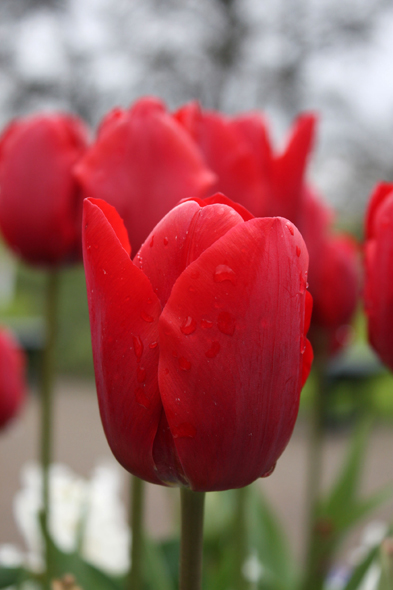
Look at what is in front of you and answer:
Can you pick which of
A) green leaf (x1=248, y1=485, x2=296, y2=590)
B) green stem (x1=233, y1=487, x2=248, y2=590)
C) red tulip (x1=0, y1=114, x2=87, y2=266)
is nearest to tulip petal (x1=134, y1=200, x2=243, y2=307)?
red tulip (x1=0, y1=114, x2=87, y2=266)

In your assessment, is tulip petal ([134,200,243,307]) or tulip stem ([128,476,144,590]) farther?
tulip stem ([128,476,144,590])

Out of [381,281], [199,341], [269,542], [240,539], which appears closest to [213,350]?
[199,341]

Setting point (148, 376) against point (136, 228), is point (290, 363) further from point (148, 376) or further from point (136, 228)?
point (136, 228)

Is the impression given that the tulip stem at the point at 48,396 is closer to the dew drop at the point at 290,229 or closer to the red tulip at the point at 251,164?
the red tulip at the point at 251,164

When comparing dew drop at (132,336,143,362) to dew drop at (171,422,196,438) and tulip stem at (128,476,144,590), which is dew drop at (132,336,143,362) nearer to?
dew drop at (171,422,196,438)

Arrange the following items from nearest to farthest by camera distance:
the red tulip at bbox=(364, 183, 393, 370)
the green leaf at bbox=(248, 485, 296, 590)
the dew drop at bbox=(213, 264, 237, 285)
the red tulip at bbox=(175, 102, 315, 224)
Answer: the dew drop at bbox=(213, 264, 237, 285), the red tulip at bbox=(364, 183, 393, 370), the red tulip at bbox=(175, 102, 315, 224), the green leaf at bbox=(248, 485, 296, 590)

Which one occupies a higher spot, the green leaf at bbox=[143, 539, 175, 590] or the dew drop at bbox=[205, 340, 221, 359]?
the dew drop at bbox=[205, 340, 221, 359]

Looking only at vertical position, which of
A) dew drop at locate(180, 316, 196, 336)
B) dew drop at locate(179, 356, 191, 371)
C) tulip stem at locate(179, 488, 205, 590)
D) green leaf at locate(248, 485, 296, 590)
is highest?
dew drop at locate(180, 316, 196, 336)
